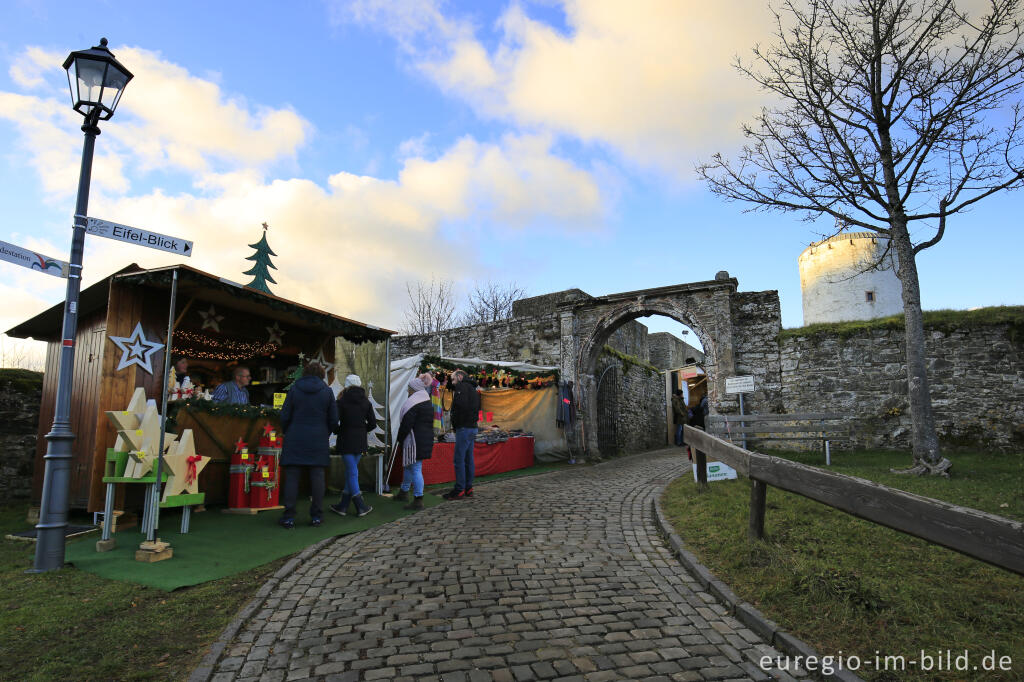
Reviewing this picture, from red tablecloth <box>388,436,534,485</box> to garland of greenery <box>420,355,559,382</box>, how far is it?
1.46m

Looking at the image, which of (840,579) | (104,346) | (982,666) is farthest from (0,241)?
(982,666)

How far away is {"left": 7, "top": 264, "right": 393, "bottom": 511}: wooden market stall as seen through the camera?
6125 mm

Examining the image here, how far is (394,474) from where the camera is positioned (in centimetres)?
887

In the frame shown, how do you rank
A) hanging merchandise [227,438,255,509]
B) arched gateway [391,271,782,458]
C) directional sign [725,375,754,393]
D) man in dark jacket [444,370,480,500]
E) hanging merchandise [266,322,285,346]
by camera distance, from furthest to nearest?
arched gateway [391,271,782,458] → directional sign [725,375,754,393] → hanging merchandise [266,322,285,346] → man in dark jacket [444,370,480,500] → hanging merchandise [227,438,255,509]

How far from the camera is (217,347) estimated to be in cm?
973

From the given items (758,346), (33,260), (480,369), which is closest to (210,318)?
(33,260)

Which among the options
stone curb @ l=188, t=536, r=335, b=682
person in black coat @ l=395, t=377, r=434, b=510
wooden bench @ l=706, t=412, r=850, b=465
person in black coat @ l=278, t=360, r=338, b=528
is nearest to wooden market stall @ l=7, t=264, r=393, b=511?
person in black coat @ l=278, t=360, r=338, b=528

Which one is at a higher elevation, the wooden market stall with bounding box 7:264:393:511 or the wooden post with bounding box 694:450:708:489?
the wooden market stall with bounding box 7:264:393:511

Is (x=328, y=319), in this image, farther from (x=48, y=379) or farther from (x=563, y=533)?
(x=563, y=533)

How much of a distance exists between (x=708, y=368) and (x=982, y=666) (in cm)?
1101

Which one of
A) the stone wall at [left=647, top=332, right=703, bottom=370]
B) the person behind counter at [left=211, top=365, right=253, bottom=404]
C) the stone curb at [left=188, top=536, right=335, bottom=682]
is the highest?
the stone wall at [left=647, top=332, right=703, bottom=370]

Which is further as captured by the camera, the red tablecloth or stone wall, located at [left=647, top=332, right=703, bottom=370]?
stone wall, located at [left=647, top=332, right=703, bottom=370]

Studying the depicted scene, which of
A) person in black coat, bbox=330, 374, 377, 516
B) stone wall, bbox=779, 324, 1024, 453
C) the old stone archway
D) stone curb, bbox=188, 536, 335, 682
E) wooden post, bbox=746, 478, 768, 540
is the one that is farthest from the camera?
the old stone archway

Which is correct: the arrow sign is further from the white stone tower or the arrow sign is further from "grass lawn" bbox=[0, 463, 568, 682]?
the white stone tower
